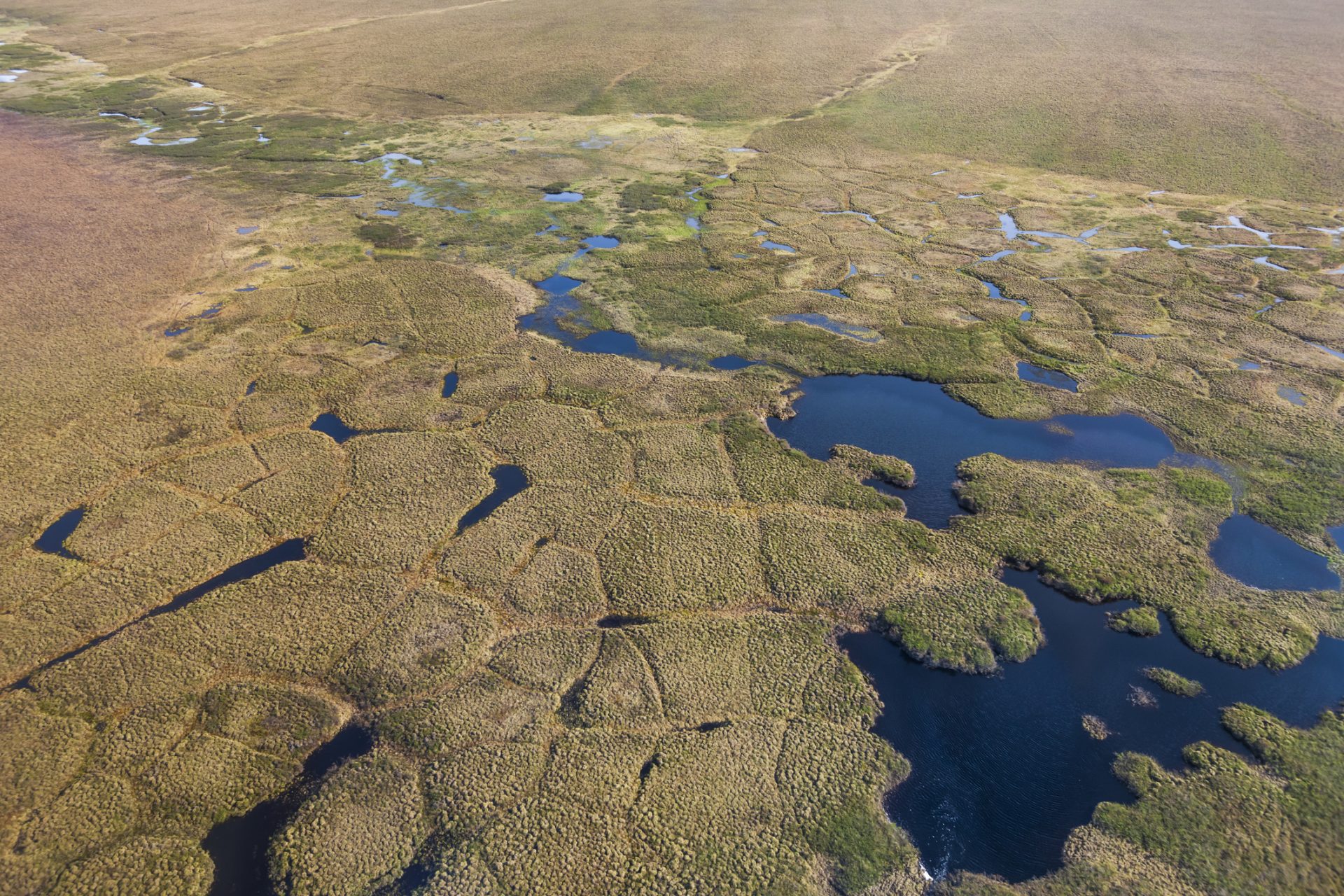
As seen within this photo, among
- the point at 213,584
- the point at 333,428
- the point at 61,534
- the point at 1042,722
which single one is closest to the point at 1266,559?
the point at 1042,722

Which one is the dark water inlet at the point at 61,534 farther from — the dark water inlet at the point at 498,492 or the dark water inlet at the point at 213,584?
the dark water inlet at the point at 498,492

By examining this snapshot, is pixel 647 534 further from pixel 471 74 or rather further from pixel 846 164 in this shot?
pixel 471 74

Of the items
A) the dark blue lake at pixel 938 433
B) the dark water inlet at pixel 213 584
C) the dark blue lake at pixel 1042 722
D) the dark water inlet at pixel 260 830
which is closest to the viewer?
the dark water inlet at pixel 260 830

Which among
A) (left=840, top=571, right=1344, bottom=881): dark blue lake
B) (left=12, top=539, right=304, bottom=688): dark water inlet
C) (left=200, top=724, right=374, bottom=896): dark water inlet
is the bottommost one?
(left=200, top=724, right=374, bottom=896): dark water inlet

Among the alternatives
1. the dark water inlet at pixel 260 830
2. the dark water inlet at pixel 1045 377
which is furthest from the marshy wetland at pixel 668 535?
the dark water inlet at pixel 1045 377

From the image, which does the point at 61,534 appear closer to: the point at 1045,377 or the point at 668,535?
the point at 668,535

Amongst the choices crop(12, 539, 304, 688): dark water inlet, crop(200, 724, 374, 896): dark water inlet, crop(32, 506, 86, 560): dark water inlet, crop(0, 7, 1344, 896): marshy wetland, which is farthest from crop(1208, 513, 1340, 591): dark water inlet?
crop(32, 506, 86, 560): dark water inlet

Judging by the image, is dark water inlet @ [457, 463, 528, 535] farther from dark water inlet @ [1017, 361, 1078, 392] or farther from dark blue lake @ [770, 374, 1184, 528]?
dark water inlet @ [1017, 361, 1078, 392]
